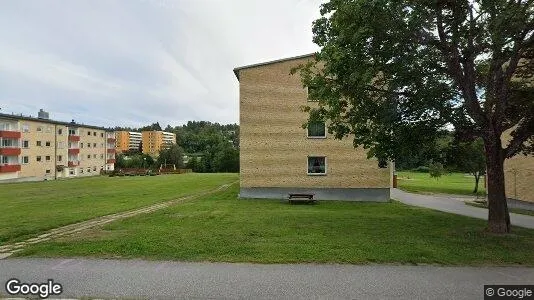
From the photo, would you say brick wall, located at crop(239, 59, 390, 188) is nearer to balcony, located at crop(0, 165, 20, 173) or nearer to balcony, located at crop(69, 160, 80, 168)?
balcony, located at crop(0, 165, 20, 173)

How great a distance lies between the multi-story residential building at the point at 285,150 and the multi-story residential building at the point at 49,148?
4850cm

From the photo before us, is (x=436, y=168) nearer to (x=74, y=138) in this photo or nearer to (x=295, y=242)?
(x=295, y=242)

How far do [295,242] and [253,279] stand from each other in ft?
10.4

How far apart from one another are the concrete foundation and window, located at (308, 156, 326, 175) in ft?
3.85

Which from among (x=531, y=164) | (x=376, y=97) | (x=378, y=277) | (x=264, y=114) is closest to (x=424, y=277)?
(x=378, y=277)

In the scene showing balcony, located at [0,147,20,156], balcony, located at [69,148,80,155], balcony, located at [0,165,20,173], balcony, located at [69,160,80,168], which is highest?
balcony, located at [69,148,80,155]

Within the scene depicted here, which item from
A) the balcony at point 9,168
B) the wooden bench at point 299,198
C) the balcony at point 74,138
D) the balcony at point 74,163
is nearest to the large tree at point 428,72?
the wooden bench at point 299,198

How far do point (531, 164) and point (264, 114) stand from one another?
17037 mm

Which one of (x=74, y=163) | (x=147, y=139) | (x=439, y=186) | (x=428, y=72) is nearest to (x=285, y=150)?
(x=428, y=72)

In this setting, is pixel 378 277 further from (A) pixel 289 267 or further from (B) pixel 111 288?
(B) pixel 111 288

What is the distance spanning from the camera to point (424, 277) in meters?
6.98

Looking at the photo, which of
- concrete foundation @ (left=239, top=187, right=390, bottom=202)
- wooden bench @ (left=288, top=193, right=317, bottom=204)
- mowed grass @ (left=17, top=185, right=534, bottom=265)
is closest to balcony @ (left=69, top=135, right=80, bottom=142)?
concrete foundation @ (left=239, top=187, right=390, bottom=202)

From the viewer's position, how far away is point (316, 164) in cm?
2520

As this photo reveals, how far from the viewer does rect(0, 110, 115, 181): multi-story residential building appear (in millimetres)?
58191
